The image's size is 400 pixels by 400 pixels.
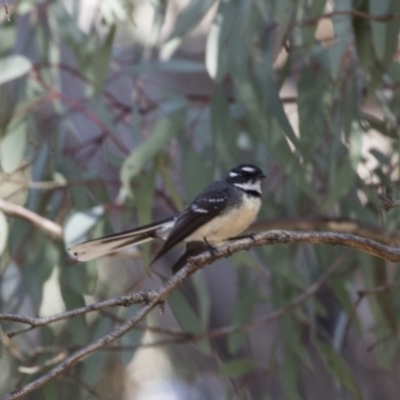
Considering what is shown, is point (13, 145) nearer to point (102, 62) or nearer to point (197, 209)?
point (102, 62)

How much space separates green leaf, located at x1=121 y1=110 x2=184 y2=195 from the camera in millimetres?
3250

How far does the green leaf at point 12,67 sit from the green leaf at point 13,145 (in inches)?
8.2

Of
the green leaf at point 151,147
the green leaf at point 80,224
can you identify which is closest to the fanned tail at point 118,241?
the green leaf at point 151,147

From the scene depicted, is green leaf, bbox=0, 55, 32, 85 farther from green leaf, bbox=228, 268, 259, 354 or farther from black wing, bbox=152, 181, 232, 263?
green leaf, bbox=228, 268, 259, 354

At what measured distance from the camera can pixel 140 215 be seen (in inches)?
129

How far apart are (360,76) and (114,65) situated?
4.41 feet

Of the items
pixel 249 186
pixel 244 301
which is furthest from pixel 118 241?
pixel 244 301

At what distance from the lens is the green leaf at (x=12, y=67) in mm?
3506

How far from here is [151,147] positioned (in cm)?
333

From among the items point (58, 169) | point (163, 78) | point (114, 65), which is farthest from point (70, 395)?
point (163, 78)

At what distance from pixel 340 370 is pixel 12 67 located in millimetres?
1518

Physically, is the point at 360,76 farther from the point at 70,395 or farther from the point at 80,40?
the point at 70,395

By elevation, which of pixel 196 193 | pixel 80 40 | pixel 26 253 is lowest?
pixel 26 253

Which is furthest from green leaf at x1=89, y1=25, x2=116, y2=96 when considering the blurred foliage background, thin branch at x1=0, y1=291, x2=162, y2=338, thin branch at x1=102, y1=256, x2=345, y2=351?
thin branch at x1=0, y1=291, x2=162, y2=338
